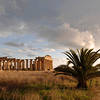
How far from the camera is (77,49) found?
8266 mm

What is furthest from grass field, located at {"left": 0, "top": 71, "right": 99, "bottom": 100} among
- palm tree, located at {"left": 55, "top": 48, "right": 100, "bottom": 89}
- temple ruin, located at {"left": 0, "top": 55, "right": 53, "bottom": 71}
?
temple ruin, located at {"left": 0, "top": 55, "right": 53, "bottom": 71}

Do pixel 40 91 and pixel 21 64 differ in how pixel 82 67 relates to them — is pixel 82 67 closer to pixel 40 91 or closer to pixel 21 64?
pixel 40 91

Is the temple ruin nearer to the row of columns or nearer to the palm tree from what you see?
the row of columns

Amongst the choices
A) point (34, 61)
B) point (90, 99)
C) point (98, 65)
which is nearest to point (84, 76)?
point (98, 65)

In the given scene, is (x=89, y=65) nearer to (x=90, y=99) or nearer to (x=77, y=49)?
(x=77, y=49)

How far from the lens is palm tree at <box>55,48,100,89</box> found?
25.2 ft

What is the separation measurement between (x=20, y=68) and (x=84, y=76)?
4242 centimetres

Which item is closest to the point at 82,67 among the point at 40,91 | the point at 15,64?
the point at 40,91

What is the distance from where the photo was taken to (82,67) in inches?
310

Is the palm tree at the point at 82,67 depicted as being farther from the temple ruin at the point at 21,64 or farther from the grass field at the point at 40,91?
the temple ruin at the point at 21,64

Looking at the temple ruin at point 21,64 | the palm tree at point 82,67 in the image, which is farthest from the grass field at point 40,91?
the temple ruin at point 21,64

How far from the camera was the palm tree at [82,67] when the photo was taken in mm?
7680

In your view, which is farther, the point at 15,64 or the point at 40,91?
Answer: the point at 15,64

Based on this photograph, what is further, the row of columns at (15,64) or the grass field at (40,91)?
the row of columns at (15,64)
